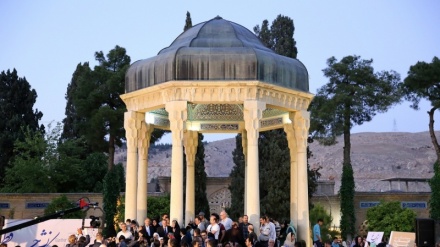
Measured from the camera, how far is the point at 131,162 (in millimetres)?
25031

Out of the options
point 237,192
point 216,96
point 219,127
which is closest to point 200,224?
point 216,96

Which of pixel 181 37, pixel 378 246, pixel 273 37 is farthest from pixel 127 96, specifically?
pixel 273 37

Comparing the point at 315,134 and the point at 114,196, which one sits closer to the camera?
the point at 114,196

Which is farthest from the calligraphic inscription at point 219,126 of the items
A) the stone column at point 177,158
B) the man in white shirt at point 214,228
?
the man in white shirt at point 214,228

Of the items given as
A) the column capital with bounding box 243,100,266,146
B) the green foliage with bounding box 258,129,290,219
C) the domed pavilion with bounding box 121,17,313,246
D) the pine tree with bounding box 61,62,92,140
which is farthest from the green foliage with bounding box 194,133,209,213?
the pine tree with bounding box 61,62,92,140

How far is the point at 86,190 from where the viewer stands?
51.0 m

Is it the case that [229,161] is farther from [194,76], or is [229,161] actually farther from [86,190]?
[194,76]

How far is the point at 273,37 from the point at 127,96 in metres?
21.8

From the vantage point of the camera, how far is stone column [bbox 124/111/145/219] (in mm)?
24797

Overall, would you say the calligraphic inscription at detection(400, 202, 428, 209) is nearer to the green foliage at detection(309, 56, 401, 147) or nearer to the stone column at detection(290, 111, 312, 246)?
the green foliage at detection(309, 56, 401, 147)

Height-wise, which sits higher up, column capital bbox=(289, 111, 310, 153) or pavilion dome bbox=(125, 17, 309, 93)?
pavilion dome bbox=(125, 17, 309, 93)

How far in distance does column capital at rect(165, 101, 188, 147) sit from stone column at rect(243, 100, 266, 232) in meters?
1.99

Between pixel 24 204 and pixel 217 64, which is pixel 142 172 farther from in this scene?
pixel 24 204

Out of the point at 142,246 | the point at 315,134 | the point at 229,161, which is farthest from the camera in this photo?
the point at 229,161
